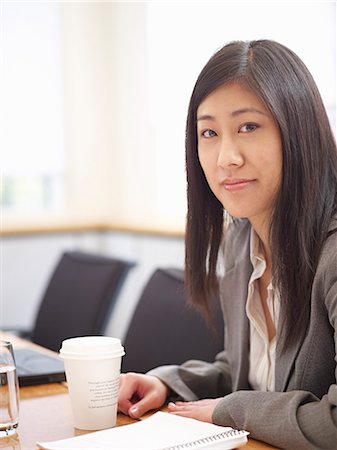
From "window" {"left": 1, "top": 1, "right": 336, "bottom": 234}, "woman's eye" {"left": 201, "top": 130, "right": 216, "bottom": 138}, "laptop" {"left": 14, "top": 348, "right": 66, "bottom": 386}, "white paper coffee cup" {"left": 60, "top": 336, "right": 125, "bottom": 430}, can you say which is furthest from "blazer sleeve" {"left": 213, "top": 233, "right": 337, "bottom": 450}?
"window" {"left": 1, "top": 1, "right": 336, "bottom": 234}

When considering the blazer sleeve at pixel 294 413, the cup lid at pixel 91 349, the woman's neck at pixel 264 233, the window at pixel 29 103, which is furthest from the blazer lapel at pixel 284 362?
the window at pixel 29 103

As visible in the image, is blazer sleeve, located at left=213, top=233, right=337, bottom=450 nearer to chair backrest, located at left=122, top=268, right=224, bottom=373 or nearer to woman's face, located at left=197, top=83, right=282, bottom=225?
woman's face, located at left=197, top=83, right=282, bottom=225

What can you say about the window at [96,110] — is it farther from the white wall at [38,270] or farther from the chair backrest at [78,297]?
the chair backrest at [78,297]

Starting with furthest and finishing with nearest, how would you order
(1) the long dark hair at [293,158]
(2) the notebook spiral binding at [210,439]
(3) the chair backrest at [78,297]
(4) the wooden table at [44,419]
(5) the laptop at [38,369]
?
(3) the chair backrest at [78,297]
(5) the laptop at [38,369]
(1) the long dark hair at [293,158]
(4) the wooden table at [44,419]
(2) the notebook spiral binding at [210,439]

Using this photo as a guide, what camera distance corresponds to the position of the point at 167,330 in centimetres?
236

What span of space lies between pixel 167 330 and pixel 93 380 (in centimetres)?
79

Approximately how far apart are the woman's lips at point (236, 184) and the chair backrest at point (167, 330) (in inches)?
21.4

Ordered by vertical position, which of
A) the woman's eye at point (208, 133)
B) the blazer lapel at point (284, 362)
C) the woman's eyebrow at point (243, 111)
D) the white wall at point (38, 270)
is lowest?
the white wall at point (38, 270)

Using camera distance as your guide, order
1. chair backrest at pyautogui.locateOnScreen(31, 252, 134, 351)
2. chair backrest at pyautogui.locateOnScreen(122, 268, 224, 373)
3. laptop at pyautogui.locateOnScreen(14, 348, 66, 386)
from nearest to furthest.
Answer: laptop at pyautogui.locateOnScreen(14, 348, 66, 386) → chair backrest at pyautogui.locateOnScreen(122, 268, 224, 373) → chair backrest at pyautogui.locateOnScreen(31, 252, 134, 351)

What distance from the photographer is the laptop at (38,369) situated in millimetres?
1972

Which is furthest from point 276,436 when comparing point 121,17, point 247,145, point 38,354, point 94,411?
point 121,17

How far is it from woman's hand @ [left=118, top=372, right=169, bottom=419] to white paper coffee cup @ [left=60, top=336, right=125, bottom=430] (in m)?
0.10

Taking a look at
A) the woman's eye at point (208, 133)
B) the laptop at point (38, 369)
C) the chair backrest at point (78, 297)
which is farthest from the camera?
the chair backrest at point (78, 297)

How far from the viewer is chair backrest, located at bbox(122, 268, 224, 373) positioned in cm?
224
